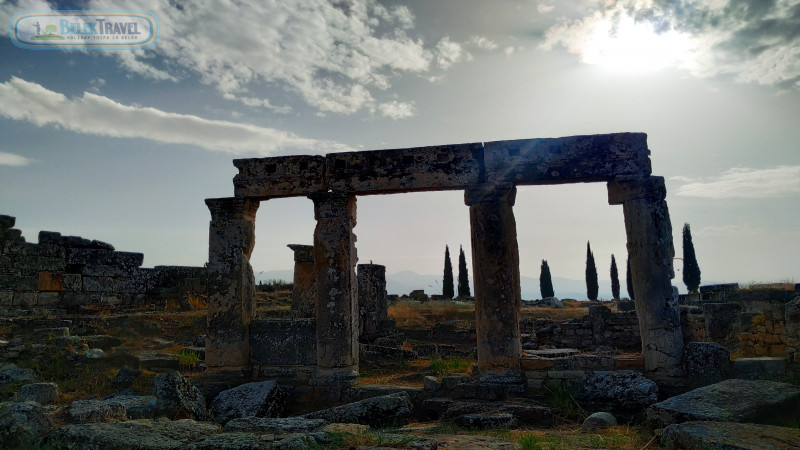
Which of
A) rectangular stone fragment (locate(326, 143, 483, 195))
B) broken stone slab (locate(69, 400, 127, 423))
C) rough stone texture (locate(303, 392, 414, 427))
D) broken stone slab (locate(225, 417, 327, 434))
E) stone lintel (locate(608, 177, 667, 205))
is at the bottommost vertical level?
rough stone texture (locate(303, 392, 414, 427))

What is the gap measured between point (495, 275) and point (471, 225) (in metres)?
0.97

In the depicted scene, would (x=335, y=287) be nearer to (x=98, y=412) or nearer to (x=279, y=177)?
(x=279, y=177)

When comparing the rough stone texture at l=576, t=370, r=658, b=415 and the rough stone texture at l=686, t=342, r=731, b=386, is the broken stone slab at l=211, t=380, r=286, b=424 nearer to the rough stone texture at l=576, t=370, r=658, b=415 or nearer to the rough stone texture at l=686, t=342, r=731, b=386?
the rough stone texture at l=576, t=370, r=658, b=415

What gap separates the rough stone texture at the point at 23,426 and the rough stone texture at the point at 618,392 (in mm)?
6951

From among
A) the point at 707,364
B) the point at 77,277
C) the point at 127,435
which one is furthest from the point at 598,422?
the point at 77,277

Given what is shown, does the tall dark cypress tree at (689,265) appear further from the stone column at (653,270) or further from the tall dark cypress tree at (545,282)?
the stone column at (653,270)

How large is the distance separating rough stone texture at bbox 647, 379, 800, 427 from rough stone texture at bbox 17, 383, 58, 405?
359 inches

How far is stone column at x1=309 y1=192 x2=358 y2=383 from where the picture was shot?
8664 millimetres

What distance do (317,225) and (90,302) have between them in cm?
939

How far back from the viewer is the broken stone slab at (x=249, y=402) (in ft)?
23.9

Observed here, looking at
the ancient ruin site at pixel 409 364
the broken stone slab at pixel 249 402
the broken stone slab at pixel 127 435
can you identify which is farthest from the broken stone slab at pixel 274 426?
the broken stone slab at pixel 249 402

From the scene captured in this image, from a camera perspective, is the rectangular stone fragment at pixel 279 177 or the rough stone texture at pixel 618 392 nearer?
the rough stone texture at pixel 618 392

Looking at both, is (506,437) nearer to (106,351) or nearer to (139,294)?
(106,351)

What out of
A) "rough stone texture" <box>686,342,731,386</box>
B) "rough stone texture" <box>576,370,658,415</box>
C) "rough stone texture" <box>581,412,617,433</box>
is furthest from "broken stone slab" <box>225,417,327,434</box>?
"rough stone texture" <box>686,342,731,386</box>
